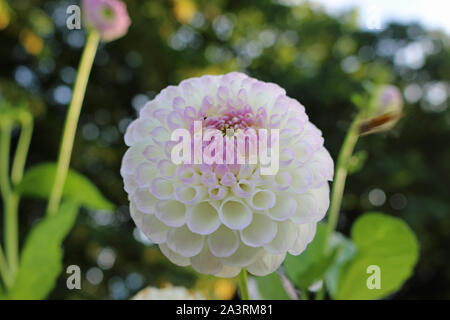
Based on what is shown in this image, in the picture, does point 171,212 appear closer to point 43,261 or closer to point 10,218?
point 43,261

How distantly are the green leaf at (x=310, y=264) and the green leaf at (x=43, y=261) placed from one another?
125mm

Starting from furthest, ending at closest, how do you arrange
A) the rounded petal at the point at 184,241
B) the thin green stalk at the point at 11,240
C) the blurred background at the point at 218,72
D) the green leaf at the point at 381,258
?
the blurred background at the point at 218,72 → the thin green stalk at the point at 11,240 → the green leaf at the point at 381,258 → the rounded petal at the point at 184,241

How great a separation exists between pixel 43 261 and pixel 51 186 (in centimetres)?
12

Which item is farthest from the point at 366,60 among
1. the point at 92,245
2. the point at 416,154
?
the point at 92,245

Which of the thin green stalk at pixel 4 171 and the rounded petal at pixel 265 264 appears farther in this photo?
the thin green stalk at pixel 4 171

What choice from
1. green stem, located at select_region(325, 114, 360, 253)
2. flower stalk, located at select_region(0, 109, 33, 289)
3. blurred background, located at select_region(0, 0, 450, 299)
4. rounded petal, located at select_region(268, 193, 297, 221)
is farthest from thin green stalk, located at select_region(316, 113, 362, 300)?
blurred background, located at select_region(0, 0, 450, 299)

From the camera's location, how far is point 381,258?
262mm

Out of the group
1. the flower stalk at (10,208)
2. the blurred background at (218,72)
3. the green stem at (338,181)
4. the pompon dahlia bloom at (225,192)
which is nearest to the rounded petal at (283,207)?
→ the pompon dahlia bloom at (225,192)

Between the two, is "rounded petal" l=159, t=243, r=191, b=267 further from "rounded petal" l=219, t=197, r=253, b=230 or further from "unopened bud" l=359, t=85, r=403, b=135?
"unopened bud" l=359, t=85, r=403, b=135

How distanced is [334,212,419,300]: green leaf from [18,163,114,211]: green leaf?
190 millimetres

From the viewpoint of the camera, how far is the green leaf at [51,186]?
0.38 m

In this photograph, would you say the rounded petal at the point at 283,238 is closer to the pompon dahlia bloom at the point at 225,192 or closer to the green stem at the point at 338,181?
the pompon dahlia bloom at the point at 225,192
